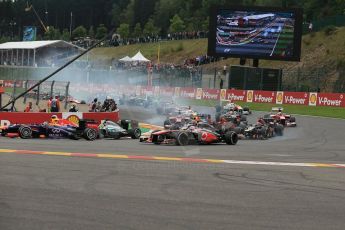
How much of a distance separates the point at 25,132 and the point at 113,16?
146 m

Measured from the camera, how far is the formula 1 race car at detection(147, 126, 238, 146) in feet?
56.2

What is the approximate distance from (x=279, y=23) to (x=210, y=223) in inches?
1491

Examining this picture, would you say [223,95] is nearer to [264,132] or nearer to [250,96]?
[250,96]

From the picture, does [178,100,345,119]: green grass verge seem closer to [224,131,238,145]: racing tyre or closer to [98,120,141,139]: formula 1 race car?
[98,120,141,139]: formula 1 race car

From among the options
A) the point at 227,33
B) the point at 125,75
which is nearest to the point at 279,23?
the point at 227,33

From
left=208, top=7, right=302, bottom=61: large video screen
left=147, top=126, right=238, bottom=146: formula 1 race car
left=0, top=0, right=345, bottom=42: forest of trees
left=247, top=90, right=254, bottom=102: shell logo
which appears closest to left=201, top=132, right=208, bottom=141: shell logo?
left=147, top=126, right=238, bottom=146: formula 1 race car

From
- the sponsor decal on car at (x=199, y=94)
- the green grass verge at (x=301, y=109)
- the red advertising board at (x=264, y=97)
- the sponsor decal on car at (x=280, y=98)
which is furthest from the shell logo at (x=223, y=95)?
the sponsor decal on car at (x=280, y=98)

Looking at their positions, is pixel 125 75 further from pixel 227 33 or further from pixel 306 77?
pixel 306 77

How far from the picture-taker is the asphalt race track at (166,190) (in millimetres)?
6883

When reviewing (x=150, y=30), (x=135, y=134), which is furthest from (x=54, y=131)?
(x=150, y=30)

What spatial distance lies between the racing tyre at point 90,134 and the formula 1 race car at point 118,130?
791 millimetres

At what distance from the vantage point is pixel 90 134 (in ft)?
61.1

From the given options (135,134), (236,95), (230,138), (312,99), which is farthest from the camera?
(236,95)

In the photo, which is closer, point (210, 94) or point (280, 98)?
point (280, 98)
